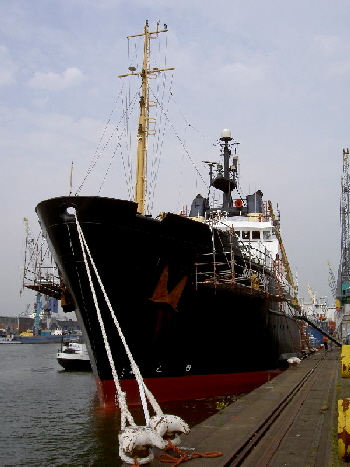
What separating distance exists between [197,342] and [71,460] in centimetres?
585

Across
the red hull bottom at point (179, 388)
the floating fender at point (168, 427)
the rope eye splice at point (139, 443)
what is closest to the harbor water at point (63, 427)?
the red hull bottom at point (179, 388)

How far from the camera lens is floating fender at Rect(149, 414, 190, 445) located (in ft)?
22.2

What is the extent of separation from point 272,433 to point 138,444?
2.79 m

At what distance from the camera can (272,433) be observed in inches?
310

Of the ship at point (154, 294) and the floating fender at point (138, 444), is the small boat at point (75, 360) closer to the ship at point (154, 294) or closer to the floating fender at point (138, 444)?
the ship at point (154, 294)

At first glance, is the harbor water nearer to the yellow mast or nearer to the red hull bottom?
the red hull bottom

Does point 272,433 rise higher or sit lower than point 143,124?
lower

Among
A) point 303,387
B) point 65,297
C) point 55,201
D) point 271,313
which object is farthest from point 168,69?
point 303,387

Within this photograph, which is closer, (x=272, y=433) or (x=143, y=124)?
(x=272, y=433)

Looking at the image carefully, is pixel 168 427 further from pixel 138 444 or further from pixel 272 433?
pixel 272 433

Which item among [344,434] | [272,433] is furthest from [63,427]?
[344,434]

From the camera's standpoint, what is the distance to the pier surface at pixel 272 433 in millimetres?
6309

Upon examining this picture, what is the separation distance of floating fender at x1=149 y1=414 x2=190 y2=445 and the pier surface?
24 cm

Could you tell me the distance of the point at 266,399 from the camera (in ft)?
37.6
